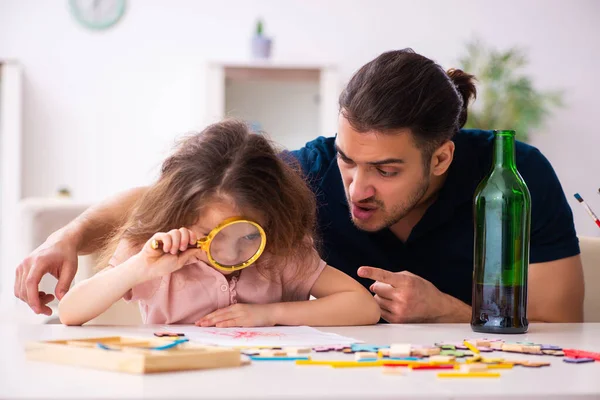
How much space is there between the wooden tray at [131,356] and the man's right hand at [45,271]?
0.53 meters

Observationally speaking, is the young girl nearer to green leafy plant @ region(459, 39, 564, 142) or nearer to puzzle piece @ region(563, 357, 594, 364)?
puzzle piece @ region(563, 357, 594, 364)

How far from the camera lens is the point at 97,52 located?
18.3 ft

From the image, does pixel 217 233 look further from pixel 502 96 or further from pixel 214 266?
pixel 502 96

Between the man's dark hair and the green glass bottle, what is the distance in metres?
0.44

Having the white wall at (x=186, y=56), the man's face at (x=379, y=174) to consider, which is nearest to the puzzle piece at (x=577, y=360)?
the man's face at (x=379, y=174)

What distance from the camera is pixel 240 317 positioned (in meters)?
1.50

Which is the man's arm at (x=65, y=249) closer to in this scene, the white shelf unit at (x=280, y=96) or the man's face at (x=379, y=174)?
the man's face at (x=379, y=174)

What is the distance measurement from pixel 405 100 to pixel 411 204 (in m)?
0.26

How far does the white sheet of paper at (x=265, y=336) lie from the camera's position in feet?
4.14

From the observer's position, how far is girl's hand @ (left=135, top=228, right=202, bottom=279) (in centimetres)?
141

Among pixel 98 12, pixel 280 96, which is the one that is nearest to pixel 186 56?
pixel 98 12

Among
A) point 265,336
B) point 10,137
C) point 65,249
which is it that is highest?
point 10,137

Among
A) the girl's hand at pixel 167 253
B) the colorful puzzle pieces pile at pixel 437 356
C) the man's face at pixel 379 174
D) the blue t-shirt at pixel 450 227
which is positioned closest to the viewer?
the colorful puzzle pieces pile at pixel 437 356

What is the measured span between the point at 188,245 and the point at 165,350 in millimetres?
405
